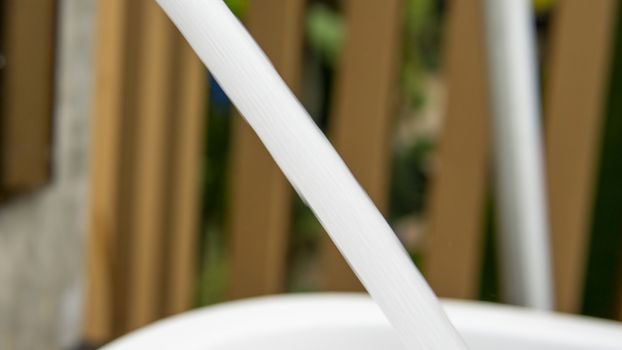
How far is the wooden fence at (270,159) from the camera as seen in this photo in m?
1.05

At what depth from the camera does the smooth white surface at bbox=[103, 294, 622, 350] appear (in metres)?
0.56

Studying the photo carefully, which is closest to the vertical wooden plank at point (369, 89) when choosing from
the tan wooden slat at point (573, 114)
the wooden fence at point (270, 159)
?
the wooden fence at point (270, 159)

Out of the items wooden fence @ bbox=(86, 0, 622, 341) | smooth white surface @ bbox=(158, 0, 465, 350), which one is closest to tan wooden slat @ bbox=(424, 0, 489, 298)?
wooden fence @ bbox=(86, 0, 622, 341)

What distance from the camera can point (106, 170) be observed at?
4.40 feet

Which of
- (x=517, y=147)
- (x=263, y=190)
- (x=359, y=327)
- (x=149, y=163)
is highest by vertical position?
(x=149, y=163)

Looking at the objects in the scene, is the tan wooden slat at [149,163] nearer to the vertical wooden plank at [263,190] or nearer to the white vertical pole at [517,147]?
the vertical wooden plank at [263,190]

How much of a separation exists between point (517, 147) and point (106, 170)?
35.2 inches

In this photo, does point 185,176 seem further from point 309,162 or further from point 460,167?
point 309,162

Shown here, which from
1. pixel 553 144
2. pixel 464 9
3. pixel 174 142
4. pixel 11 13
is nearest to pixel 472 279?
pixel 553 144

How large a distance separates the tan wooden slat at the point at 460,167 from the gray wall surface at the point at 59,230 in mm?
594

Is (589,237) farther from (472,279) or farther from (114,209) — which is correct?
(114,209)

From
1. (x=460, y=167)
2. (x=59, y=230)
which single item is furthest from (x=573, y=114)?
(x=59, y=230)

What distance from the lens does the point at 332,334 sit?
0.58 m

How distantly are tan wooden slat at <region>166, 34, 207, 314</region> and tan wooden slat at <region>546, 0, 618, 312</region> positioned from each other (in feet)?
1.95
